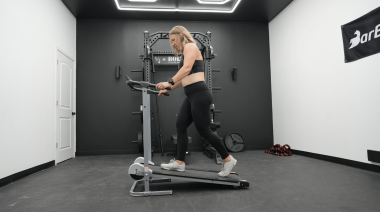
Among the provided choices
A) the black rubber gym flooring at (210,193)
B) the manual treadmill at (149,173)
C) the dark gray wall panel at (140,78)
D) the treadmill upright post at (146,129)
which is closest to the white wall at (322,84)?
the dark gray wall panel at (140,78)

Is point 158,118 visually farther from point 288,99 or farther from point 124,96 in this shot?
point 288,99

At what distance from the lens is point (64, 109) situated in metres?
3.91

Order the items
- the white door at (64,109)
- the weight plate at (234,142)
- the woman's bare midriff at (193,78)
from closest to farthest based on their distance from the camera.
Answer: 1. the woman's bare midriff at (193,78)
2. the white door at (64,109)
3. the weight plate at (234,142)

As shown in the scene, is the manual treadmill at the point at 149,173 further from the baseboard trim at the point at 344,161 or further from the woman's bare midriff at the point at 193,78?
the baseboard trim at the point at 344,161

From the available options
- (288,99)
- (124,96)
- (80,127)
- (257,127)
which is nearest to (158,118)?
(124,96)

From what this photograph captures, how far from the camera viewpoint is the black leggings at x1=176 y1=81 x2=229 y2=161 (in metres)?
1.94

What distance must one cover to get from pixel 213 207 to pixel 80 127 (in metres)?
3.73

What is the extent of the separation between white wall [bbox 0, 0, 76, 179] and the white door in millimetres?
181

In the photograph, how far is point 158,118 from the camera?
4.30 m

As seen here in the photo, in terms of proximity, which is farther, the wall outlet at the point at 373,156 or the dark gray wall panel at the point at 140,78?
the dark gray wall panel at the point at 140,78

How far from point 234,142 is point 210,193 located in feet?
8.75

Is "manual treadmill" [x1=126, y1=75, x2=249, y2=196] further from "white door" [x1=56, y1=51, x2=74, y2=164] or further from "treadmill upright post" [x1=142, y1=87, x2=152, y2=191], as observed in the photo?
"white door" [x1=56, y1=51, x2=74, y2=164]

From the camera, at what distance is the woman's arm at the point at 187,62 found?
1.85 m

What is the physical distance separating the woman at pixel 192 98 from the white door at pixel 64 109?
2.54 metres
